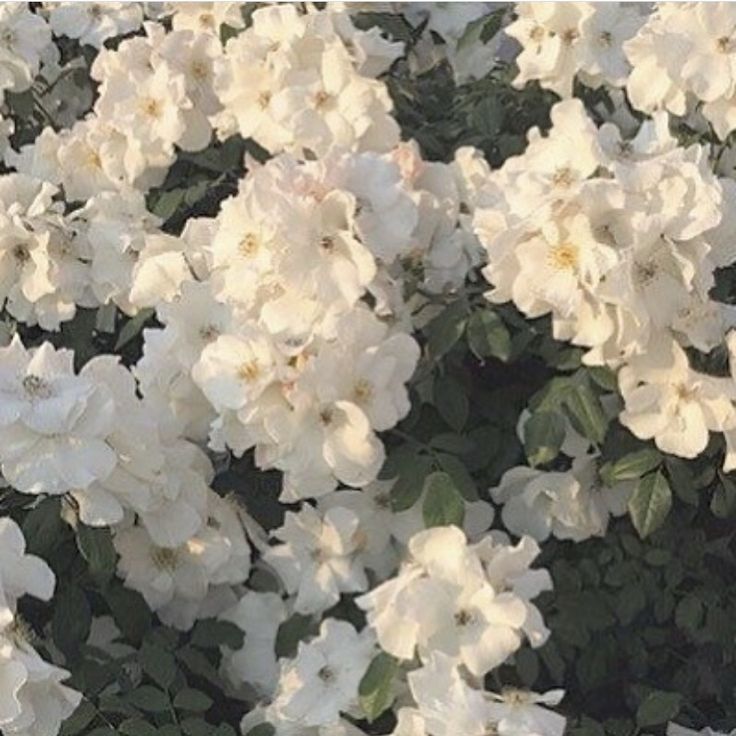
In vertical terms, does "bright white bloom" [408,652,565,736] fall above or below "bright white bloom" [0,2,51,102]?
below

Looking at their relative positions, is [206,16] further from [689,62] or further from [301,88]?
[689,62]

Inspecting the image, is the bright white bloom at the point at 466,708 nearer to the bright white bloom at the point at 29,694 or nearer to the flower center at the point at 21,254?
the bright white bloom at the point at 29,694

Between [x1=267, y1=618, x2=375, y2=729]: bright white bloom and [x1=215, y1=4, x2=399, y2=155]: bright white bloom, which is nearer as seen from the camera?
[x1=267, y1=618, x2=375, y2=729]: bright white bloom

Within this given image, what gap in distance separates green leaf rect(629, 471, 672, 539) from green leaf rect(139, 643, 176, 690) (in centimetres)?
51

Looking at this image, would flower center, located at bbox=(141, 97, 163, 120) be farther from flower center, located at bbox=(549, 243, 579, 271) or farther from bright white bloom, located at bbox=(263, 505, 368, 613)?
flower center, located at bbox=(549, 243, 579, 271)

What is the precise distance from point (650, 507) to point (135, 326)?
666 millimetres

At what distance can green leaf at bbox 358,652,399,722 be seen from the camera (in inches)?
65.6

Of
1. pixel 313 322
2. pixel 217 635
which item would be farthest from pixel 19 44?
pixel 217 635

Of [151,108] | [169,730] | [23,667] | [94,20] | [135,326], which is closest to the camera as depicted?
[23,667]

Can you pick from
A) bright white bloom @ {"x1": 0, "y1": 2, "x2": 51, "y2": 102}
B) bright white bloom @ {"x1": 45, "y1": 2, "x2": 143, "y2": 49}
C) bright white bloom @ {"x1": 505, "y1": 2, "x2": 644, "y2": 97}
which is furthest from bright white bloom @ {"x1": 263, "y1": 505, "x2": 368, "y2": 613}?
bright white bloom @ {"x1": 45, "y1": 2, "x2": 143, "y2": 49}

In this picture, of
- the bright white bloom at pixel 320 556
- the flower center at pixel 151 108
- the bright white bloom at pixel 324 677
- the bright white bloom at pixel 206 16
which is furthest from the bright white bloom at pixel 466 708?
the bright white bloom at pixel 206 16

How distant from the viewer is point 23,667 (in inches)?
59.8

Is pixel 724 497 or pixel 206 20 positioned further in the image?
pixel 206 20

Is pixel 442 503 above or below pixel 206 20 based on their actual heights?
below
